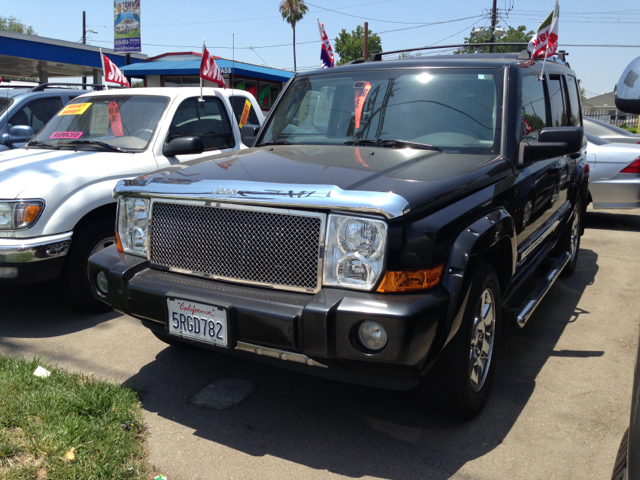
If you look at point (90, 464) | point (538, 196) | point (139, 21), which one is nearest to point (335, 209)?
point (90, 464)

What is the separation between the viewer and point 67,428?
2777mm

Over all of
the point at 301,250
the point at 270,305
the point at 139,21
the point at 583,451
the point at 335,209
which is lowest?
the point at 583,451

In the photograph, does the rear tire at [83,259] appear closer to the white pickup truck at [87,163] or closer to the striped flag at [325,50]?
the white pickup truck at [87,163]

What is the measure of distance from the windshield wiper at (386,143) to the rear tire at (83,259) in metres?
2.15

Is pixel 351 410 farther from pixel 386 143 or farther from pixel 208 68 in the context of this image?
pixel 208 68

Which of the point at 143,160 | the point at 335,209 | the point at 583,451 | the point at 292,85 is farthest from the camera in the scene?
the point at 143,160

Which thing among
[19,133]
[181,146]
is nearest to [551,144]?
[181,146]

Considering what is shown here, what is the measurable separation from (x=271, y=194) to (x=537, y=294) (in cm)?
218

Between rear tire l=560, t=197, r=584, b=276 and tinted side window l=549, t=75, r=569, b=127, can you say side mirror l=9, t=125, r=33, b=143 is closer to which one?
tinted side window l=549, t=75, r=569, b=127

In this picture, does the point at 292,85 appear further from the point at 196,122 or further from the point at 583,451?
the point at 583,451

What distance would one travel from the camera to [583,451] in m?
2.75

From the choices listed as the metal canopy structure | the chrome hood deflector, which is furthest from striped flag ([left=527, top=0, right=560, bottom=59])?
the metal canopy structure

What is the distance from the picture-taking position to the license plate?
2.55m

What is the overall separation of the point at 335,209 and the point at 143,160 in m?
2.92
